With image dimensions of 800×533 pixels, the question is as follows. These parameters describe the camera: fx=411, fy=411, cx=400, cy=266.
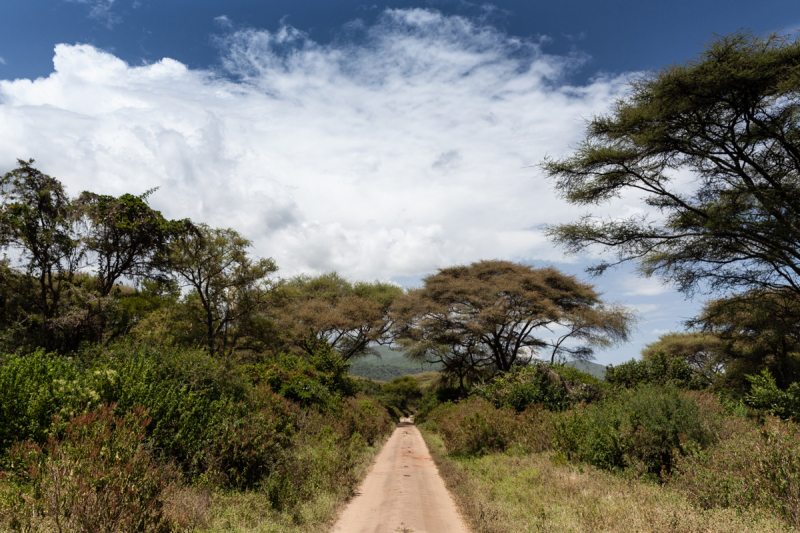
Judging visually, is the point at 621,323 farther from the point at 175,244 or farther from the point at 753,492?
the point at 175,244

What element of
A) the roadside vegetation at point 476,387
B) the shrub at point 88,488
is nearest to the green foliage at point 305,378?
the roadside vegetation at point 476,387

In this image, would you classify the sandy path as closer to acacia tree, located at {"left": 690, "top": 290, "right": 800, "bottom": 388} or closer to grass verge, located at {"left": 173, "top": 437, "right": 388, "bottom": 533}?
grass verge, located at {"left": 173, "top": 437, "right": 388, "bottom": 533}

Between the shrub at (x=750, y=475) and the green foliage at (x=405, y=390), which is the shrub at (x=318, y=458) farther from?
the green foliage at (x=405, y=390)

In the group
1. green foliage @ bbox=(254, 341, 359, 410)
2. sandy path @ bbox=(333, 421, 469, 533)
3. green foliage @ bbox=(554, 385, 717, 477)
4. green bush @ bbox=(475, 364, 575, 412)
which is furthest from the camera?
green bush @ bbox=(475, 364, 575, 412)

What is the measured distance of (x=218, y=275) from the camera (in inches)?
923

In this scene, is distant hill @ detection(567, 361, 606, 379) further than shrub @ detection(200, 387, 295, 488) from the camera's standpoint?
Yes

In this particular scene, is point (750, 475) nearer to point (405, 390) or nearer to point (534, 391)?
point (534, 391)

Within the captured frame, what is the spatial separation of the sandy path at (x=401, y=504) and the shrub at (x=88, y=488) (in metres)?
3.46

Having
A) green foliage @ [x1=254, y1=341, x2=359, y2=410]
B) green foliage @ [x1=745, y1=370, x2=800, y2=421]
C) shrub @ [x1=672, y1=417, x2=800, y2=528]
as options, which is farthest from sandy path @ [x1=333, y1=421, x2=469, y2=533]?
green foliage @ [x1=745, y1=370, x2=800, y2=421]

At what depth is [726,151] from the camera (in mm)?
14219

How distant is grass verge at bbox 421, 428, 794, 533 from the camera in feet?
16.3

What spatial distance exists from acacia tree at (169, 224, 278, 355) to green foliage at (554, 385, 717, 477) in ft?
61.5

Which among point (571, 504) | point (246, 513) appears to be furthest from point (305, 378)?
point (571, 504)

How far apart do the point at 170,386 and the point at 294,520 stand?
3372mm
